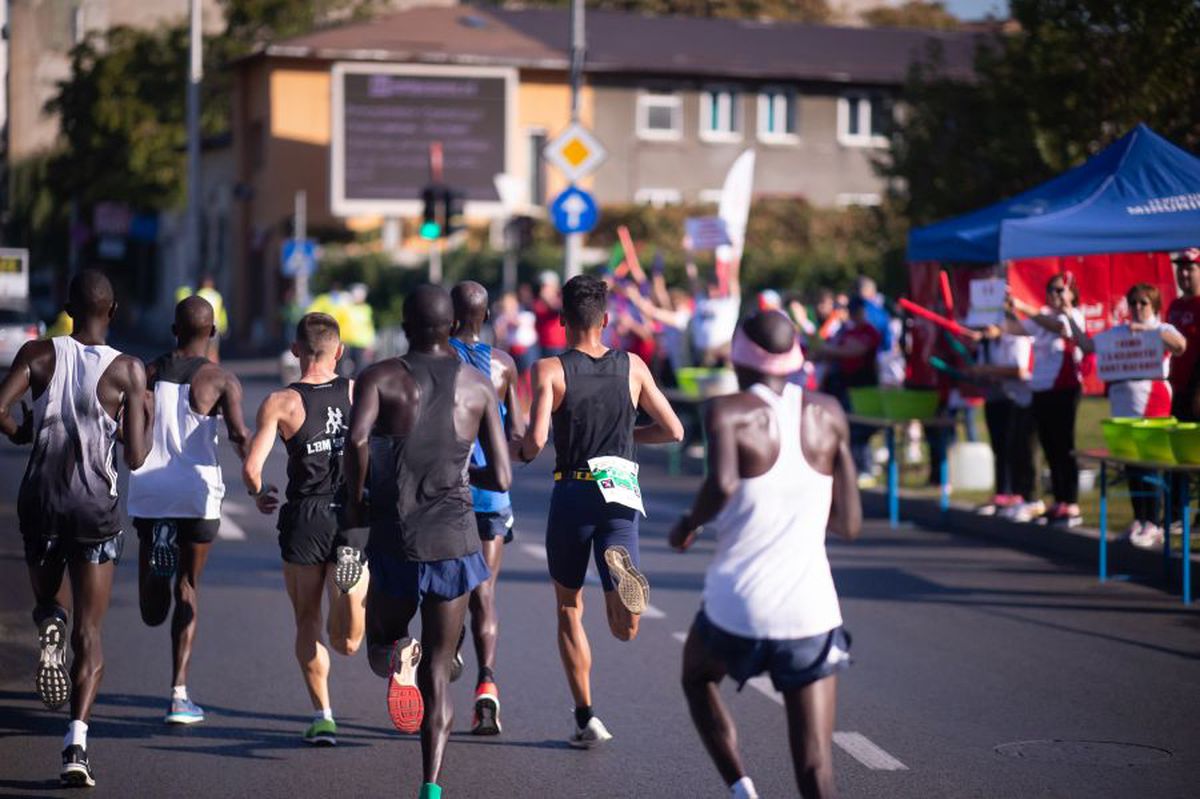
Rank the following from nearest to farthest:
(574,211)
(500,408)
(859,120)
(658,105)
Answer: (500,408) → (574,211) → (658,105) → (859,120)

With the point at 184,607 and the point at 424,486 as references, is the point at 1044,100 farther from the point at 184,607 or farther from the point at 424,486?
the point at 424,486

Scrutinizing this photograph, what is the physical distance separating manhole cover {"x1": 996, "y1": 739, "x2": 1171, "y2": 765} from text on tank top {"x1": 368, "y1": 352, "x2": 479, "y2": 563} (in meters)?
2.67

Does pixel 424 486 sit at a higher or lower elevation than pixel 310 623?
higher

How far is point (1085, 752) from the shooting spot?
8375 millimetres

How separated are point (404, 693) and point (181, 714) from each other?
202cm

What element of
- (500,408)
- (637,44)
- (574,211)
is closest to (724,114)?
(637,44)

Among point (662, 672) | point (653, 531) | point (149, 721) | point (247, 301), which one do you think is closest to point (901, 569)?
point (653, 531)

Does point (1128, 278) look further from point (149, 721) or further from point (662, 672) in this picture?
point (149, 721)

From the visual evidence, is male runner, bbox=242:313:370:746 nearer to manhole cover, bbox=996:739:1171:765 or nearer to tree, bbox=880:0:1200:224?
manhole cover, bbox=996:739:1171:765

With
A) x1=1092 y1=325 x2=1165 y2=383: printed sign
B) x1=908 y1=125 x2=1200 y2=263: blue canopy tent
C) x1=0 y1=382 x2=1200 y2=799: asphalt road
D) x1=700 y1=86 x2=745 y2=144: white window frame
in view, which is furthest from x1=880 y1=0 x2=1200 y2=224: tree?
x1=700 y1=86 x2=745 y2=144: white window frame

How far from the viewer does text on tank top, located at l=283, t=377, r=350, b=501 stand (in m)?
8.36

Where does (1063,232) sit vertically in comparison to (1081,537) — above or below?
above

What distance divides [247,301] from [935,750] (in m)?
56.1

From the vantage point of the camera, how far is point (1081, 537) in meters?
14.8
